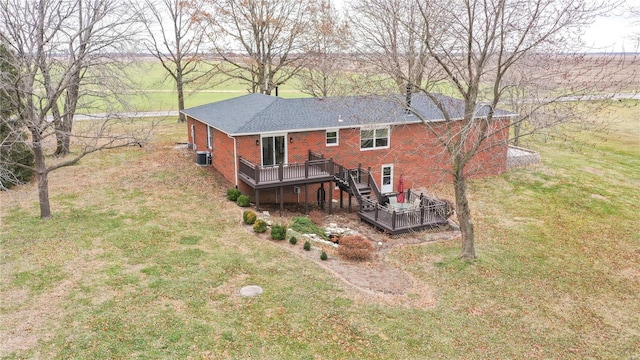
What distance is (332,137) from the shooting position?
2419 centimetres

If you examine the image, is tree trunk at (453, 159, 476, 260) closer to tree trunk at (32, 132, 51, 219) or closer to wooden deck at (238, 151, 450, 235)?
wooden deck at (238, 151, 450, 235)

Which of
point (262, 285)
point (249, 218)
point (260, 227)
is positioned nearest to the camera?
point (262, 285)

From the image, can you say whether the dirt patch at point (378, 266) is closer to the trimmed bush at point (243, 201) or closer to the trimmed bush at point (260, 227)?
the trimmed bush at point (260, 227)

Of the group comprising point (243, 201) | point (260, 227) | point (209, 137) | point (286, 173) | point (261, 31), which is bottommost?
point (260, 227)

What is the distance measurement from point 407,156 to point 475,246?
844 cm

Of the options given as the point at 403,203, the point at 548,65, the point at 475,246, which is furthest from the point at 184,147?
the point at 548,65

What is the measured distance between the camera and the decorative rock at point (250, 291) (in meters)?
13.4

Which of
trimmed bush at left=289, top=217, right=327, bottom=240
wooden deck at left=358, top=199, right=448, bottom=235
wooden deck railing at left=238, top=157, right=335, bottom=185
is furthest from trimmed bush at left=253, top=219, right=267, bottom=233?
wooden deck at left=358, top=199, right=448, bottom=235

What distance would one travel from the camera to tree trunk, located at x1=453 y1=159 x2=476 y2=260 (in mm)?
16953

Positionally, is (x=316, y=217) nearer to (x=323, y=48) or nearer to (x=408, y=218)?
(x=408, y=218)

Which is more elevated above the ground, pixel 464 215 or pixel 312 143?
pixel 312 143

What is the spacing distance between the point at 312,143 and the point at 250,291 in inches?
456

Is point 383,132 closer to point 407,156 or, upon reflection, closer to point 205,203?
point 407,156

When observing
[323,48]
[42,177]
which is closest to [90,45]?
[42,177]
